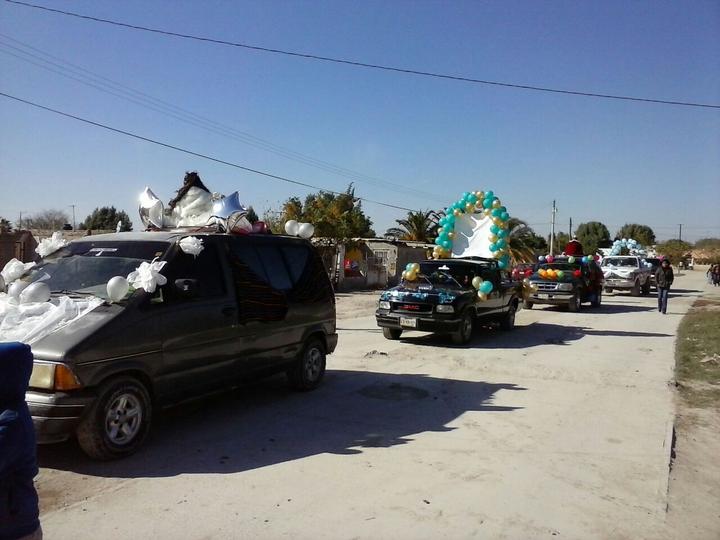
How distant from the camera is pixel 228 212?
266 inches

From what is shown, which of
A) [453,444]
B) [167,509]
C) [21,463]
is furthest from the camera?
[453,444]

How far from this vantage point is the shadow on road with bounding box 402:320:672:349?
41.8 ft

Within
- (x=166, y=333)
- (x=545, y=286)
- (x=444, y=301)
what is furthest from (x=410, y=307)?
(x=545, y=286)

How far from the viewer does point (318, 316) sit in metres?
7.93

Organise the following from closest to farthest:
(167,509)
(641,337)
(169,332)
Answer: (167,509) → (169,332) → (641,337)

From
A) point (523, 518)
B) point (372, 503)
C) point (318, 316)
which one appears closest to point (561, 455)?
point (523, 518)

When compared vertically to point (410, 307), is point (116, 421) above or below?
below

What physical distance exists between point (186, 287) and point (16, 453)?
3.19 metres

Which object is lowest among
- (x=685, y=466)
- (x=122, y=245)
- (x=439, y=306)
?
(x=685, y=466)

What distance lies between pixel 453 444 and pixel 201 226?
3.75m

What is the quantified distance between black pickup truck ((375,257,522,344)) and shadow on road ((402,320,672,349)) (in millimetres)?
443

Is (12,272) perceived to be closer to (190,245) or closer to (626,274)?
(190,245)

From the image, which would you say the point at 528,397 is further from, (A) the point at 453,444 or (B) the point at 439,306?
(B) the point at 439,306

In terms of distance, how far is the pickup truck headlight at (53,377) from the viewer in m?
4.53
